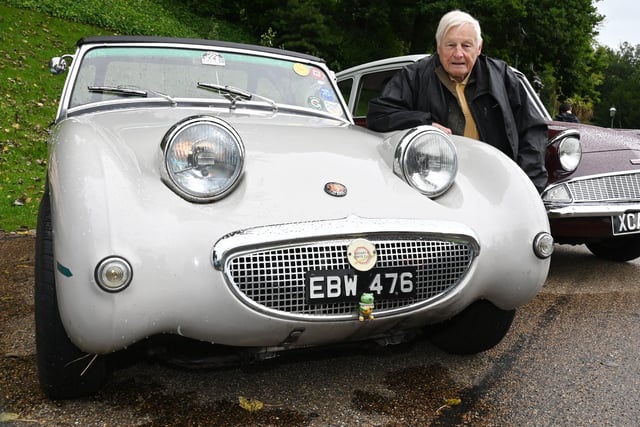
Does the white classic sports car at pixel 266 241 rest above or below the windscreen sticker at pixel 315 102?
below

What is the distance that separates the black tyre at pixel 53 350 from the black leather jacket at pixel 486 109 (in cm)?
175

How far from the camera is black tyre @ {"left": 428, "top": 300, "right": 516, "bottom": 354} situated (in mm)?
2463

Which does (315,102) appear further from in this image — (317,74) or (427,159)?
(427,159)

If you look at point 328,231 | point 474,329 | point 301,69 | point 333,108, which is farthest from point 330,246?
point 301,69

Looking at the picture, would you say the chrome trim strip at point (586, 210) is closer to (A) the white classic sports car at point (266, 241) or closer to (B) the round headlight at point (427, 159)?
(A) the white classic sports car at point (266, 241)

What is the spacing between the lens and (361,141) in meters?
2.66

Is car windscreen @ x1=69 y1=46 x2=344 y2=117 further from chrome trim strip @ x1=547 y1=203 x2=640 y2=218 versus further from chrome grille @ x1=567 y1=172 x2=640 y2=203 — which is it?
chrome grille @ x1=567 y1=172 x2=640 y2=203

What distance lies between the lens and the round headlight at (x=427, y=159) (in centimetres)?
Result: 228

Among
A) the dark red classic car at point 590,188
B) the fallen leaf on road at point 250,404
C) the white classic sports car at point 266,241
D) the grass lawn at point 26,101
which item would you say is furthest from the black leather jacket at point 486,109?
the grass lawn at point 26,101

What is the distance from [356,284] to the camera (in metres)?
1.92

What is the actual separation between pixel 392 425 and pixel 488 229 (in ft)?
2.48

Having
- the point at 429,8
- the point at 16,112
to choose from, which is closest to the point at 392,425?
the point at 16,112

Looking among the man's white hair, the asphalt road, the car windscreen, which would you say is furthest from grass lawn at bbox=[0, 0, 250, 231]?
the man's white hair

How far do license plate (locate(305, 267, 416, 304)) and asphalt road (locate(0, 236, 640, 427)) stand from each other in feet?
1.20
